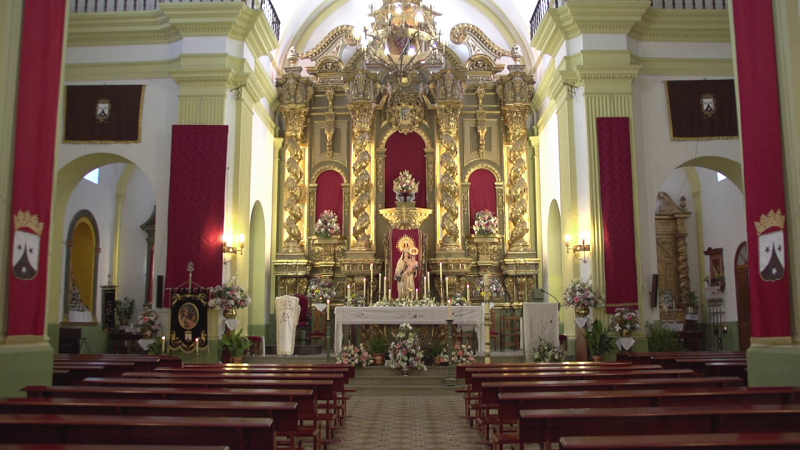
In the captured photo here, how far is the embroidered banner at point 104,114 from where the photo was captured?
597 inches

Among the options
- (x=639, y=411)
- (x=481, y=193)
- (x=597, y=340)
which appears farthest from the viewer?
(x=481, y=193)

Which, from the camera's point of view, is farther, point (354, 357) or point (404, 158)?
point (404, 158)

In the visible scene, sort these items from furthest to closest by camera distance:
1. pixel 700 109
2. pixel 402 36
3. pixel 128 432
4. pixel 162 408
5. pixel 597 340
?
pixel 402 36 < pixel 700 109 < pixel 597 340 < pixel 162 408 < pixel 128 432

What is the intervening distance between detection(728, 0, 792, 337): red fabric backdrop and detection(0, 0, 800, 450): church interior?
0.09 ft

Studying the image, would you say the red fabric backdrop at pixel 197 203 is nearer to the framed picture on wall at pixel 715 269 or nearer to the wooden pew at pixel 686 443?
the wooden pew at pixel 686 443

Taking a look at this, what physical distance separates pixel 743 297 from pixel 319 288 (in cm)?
1018

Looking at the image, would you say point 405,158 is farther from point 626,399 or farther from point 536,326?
point 626,399

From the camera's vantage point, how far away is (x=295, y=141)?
19.6 meters

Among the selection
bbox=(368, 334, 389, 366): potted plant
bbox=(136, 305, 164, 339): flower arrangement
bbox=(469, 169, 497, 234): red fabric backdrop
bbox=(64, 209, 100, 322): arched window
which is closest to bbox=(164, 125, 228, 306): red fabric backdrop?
bbox=(136, 305, 164, 339): flower arrangement

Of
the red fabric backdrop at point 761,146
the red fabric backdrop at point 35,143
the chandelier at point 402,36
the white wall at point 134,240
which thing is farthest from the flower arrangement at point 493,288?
the red fabric backdrop at point 35,143

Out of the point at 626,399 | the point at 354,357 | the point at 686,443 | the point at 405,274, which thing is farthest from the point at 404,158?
the point at 686,443

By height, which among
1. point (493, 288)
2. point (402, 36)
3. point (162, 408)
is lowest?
point (162, 408)

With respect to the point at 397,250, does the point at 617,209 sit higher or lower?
higher

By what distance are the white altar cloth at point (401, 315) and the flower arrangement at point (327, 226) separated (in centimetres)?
486
